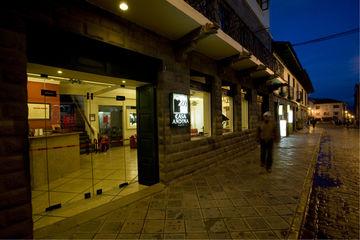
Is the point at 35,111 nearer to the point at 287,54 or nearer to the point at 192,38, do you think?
the point at 192,38

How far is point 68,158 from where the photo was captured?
7.48 metres

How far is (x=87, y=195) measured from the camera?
5.15 meters

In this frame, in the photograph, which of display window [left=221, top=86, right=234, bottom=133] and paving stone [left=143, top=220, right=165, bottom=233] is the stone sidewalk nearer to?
paving stone [left=143, top=220, right=165, bottom=233]

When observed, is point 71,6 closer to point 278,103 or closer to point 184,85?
point 184,85

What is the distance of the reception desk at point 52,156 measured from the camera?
618 cm

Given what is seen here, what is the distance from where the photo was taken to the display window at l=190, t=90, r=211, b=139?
809cm

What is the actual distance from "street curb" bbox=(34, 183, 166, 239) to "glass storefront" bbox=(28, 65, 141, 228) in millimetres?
479

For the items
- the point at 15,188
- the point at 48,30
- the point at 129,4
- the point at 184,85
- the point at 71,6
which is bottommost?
the point at 15,188

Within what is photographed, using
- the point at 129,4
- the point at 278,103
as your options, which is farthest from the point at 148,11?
the point at 278,103

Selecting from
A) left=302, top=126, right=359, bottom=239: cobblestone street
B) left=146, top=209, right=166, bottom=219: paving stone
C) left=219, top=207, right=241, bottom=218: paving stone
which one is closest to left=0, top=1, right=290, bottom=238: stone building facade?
left=146, top=209, right=166, bottom=219: paving stone

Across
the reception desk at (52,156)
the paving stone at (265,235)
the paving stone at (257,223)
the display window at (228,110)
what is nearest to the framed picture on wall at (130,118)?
the reception desk at (52,156)

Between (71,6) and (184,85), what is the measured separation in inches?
138

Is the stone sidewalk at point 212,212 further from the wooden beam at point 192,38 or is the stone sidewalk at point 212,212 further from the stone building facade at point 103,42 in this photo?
the wooden beam at point 192,38

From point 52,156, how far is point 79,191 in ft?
6.61
